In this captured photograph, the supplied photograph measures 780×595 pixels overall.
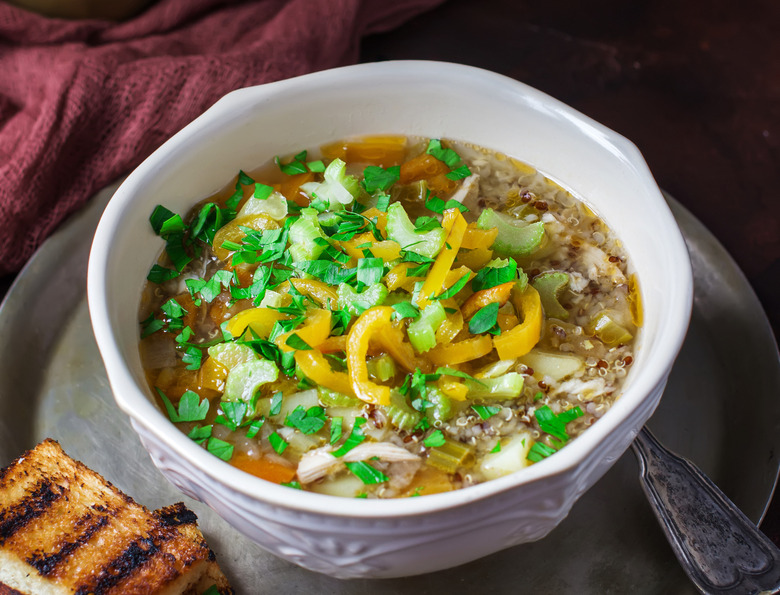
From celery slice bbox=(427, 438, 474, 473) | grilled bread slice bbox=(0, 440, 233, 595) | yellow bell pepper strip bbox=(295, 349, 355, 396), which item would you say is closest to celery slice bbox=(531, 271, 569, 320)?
celery slice bbox=(427, 438, 474, 473)

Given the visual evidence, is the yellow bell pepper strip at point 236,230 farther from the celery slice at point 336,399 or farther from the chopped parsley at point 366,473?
the chopped parsley at point 366,473

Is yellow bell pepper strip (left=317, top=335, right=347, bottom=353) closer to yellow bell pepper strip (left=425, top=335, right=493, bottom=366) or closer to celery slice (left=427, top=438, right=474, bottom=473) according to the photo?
yellow bell pepper strip (left=425, top=335, right=493, bottom=366)

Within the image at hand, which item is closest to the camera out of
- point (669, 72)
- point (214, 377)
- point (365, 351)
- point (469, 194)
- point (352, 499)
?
point (352, 499)

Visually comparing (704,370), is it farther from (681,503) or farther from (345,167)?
(345,167)

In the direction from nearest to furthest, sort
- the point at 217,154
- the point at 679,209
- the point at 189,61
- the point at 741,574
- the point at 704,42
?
1. the point at 741,574
2. the point at 217,154
3. the point at 679,209
4. the point at 189,61
5. the point at 704,42

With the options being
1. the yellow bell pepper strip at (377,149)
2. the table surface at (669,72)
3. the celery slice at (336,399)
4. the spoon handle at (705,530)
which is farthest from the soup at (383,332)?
the table surface at (669,72)

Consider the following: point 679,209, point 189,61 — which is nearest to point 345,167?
point 189,61

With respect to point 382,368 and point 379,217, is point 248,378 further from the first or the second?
point 379,217

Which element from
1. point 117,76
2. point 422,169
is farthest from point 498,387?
point 117,76
